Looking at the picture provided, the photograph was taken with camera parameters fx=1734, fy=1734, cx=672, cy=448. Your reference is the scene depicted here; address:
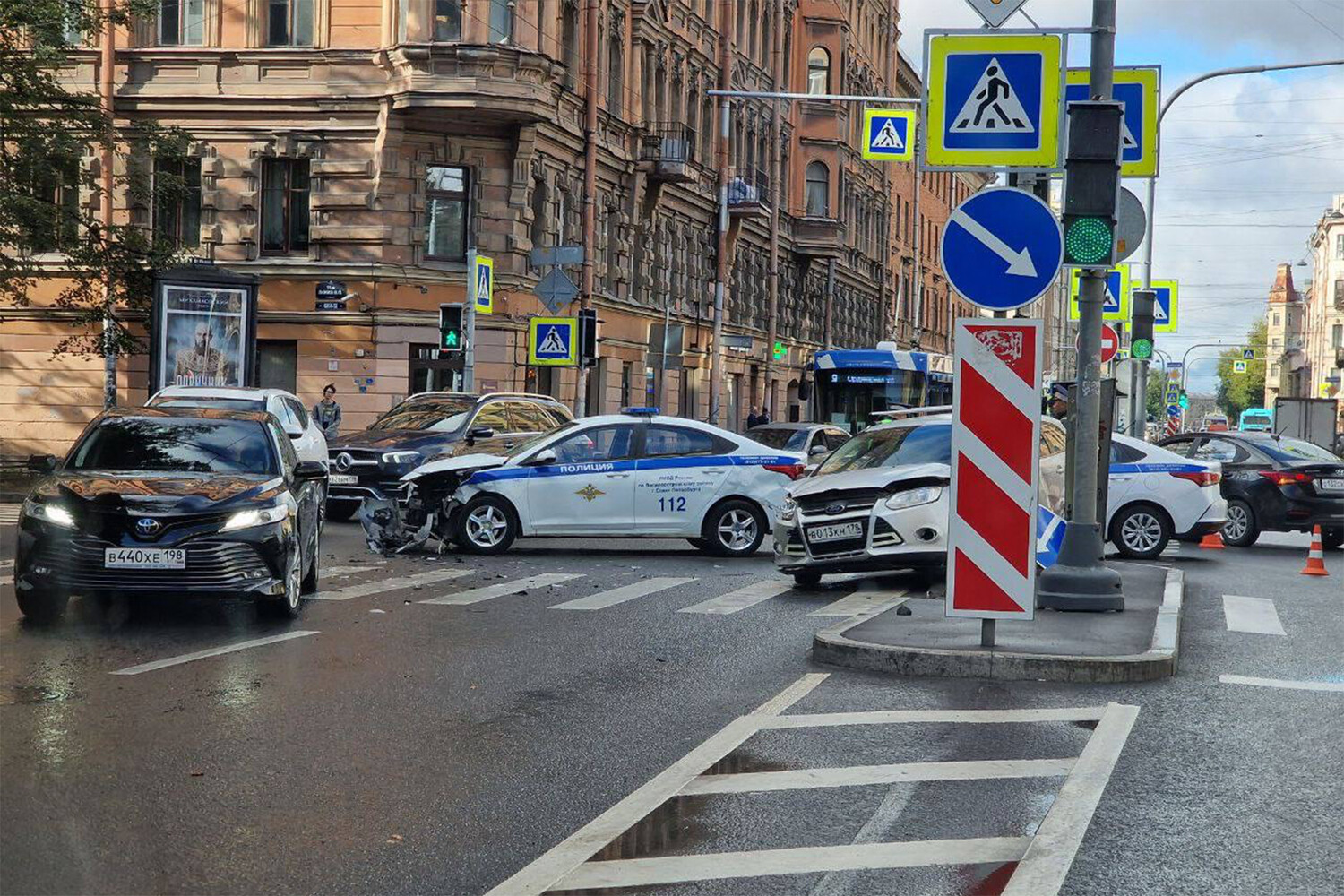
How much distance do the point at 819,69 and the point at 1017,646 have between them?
55.3 m

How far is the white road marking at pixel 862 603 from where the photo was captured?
44.2ft

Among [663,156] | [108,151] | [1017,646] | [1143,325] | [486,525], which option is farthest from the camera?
[663,156]

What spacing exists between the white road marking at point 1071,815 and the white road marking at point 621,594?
5783 millimetres

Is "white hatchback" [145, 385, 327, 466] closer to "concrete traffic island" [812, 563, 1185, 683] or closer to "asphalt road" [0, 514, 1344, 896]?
"asphalt road" [0, 514, 1344, 896]

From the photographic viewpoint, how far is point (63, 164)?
27844mm

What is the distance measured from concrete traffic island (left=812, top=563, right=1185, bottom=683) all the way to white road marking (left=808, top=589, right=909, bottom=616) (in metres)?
0.83

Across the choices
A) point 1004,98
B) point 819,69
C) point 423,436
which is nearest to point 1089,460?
point 1004,98

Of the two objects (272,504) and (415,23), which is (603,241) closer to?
(415,23)

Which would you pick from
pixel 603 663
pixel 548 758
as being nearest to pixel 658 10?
pixel 603 663

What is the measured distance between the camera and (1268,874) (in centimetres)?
570

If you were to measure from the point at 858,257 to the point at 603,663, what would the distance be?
205ft

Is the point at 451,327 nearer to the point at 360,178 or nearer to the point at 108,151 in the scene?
the point at 360,178

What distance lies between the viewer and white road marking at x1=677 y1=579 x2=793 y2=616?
1361 centimetres

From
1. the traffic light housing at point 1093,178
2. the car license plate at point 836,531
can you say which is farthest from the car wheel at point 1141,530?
the traffic light housing at point 1093,178
